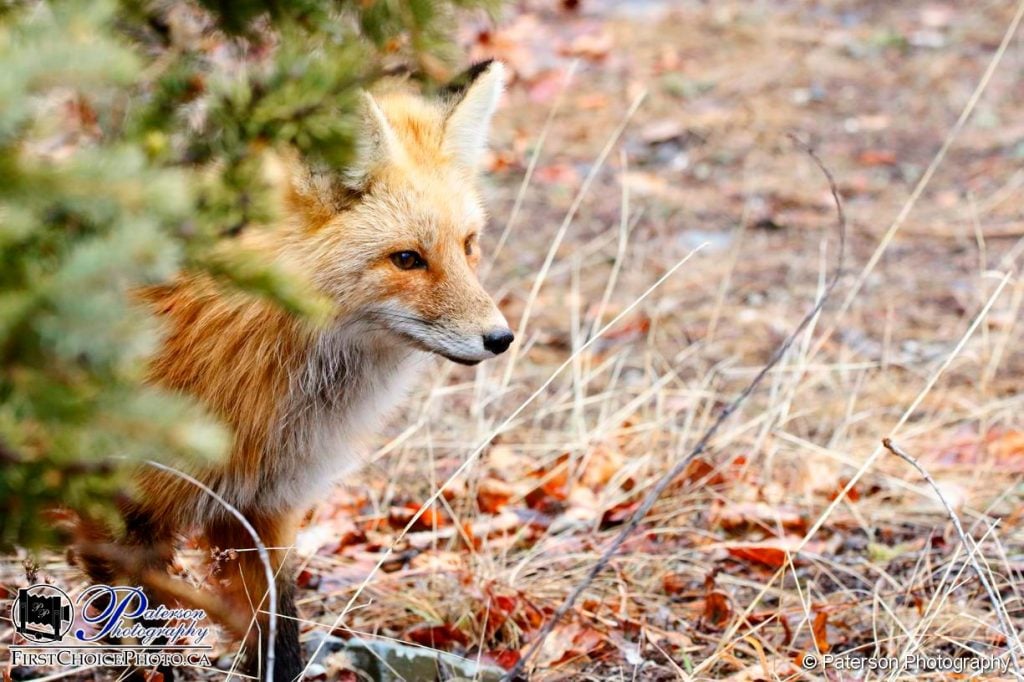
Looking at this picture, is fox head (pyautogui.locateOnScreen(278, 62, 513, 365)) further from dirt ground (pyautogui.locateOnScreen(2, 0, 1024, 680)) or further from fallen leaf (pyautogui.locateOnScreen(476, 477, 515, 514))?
fallen leaf (pyautogui.locateOnScreen(476, 477, 515, 514))

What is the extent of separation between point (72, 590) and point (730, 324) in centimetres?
376

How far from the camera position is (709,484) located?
170 inches

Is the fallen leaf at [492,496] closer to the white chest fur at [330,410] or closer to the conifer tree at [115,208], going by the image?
the white chest fur at [330,410]

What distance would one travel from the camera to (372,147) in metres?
2.98

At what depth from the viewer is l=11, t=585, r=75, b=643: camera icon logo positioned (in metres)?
2.77

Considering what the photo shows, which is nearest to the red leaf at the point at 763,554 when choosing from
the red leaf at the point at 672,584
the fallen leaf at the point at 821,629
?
the red leaf at the point at 672,584

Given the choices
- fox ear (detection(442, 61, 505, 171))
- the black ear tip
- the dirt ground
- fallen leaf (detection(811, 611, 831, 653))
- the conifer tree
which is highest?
the conifer tree

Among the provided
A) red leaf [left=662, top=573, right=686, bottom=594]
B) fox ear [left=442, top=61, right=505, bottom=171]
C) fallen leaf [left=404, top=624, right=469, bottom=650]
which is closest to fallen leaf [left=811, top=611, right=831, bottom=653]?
red leaf [left=662, top=573, right=686, bottom=594]

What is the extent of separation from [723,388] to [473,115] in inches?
95.1

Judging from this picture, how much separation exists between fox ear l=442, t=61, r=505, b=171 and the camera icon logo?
1.67m

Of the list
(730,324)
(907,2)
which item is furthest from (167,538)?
(907,2)

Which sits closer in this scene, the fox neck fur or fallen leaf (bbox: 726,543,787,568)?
the fox neck fur

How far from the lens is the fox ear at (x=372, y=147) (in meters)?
2.92

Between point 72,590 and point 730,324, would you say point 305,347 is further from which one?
point 730,324
